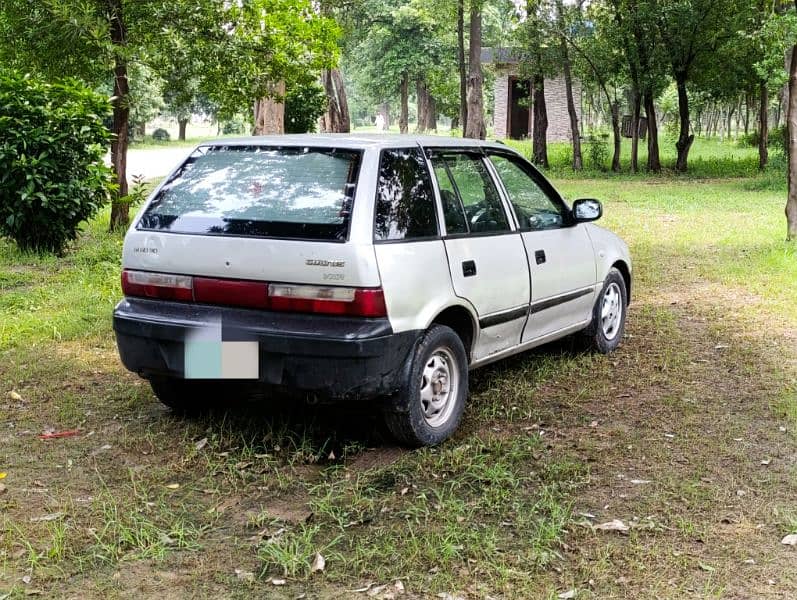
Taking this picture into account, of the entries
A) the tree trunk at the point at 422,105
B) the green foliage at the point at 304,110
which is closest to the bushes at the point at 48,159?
the green foliage at the point at 304,110

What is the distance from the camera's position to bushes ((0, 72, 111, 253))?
1062 cm

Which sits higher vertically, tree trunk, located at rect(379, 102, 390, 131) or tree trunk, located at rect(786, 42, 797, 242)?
tree trunk, located at rect(379, 102, 390, 131)

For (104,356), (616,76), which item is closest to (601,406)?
(104,356)

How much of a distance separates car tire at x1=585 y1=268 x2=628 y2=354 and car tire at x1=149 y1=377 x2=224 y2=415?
2812mm

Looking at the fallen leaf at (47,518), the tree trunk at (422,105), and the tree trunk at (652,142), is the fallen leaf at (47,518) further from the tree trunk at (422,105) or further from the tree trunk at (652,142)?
the tree trunk at (422,105)

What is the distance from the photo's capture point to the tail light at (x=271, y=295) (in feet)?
14.8

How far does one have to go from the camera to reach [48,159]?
426 inches

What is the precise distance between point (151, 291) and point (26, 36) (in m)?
8.21

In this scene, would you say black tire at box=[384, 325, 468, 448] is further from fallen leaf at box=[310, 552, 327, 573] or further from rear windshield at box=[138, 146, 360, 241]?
fallen leaf at box=[310, 552, 327, 573]

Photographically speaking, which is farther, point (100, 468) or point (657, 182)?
point (657, 182)

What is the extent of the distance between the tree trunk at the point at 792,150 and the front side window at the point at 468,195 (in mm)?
6944

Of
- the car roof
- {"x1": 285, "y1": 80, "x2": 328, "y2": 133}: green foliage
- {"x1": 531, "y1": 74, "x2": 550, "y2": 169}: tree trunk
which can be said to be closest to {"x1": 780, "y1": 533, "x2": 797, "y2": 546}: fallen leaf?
the car roof

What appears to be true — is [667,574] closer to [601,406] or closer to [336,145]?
[601,406]

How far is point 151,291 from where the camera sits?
4996 mm
